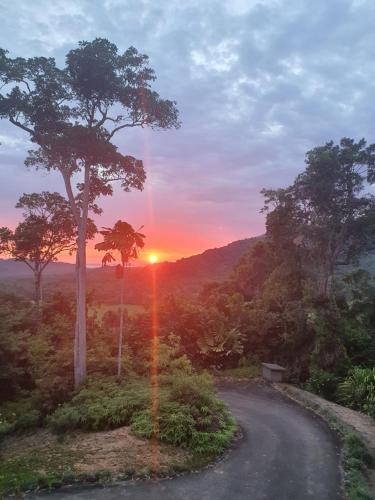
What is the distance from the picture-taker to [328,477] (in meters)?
11.2

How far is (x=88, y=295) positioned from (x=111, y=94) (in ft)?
48.2

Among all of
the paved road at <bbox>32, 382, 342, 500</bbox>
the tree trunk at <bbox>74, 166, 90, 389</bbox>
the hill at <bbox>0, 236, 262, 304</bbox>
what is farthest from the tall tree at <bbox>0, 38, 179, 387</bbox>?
the hill at <bbox>0, 236, 262, 304</bbox>

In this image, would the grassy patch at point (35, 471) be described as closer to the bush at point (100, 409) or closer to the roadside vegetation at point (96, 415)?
the roadside vegetation at point (96, 415)

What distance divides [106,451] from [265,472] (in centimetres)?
450

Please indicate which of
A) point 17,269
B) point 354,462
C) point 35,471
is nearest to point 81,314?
point 35,471

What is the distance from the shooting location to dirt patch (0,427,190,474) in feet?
36.8

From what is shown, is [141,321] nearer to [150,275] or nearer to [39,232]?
[39,232]

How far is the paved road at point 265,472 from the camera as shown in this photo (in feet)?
32.7

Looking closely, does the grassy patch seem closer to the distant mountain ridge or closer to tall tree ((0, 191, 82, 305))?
tall tree ((0, 191, 82, 305))

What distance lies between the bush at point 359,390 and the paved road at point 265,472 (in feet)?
10.4

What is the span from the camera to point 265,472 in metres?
11.3

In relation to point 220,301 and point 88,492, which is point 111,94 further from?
point 220,301

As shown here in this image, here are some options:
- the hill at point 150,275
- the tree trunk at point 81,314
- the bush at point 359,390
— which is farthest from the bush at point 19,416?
the hill at point 150,275

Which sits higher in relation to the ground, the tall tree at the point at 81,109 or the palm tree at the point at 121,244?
the tall tree at the point at 81,109
